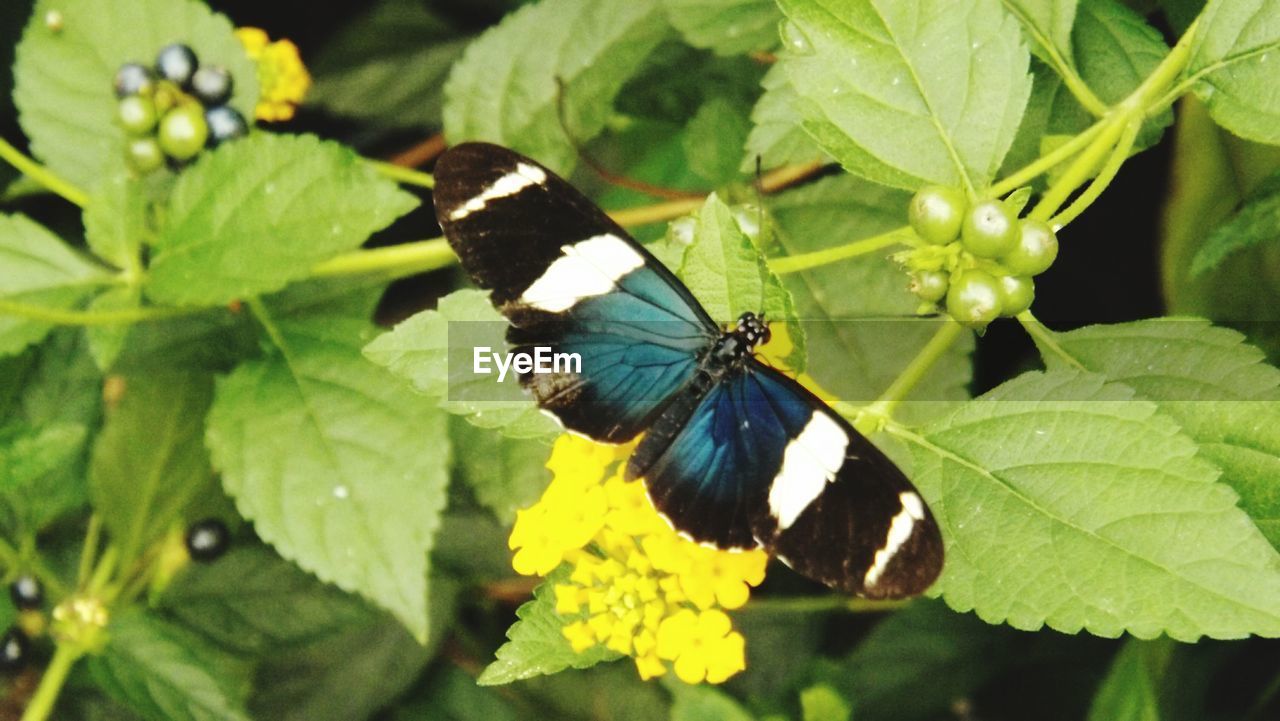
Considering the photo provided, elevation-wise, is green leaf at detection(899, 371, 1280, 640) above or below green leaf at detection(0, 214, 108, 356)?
below

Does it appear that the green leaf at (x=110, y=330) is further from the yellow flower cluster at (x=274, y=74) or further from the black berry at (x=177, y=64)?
the yellow flower cluster at (x=274, y=74)

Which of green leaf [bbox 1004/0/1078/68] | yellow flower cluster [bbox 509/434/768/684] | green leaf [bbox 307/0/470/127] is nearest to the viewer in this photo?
yellow flower cluster [bbox 509/434/768/684]

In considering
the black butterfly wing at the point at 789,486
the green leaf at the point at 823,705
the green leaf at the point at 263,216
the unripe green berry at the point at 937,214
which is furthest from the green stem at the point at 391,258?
the green leaf at the point at 823,705

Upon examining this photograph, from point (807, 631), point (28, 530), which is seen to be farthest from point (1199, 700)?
point (28, 530)

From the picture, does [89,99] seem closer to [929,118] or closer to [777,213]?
[777,213]

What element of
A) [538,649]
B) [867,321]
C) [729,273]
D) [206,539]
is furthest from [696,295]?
[206,539]

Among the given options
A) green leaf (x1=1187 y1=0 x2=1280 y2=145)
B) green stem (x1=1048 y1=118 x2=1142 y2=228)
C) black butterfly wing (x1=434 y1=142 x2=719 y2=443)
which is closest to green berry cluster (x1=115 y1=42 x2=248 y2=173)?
black butterfly wing (x1=434 y1=142 x2=719 y2=443)

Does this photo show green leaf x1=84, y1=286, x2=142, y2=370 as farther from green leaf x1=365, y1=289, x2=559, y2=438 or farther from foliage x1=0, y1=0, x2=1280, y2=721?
green leaf x1=365, y1=289, x2=559, y2=438
